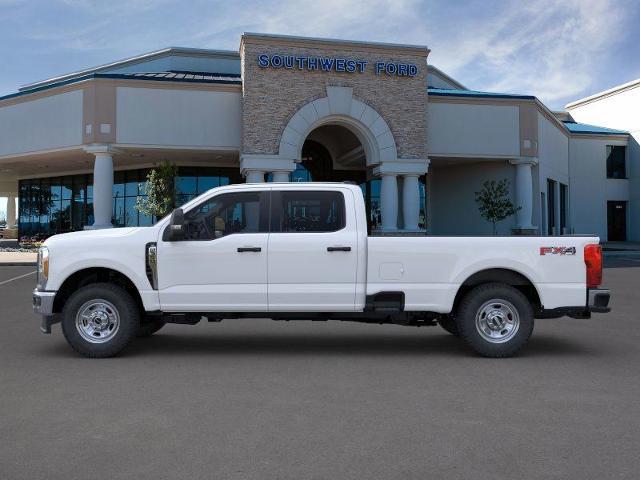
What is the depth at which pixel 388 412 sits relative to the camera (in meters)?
5.32

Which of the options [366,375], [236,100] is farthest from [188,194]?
[366,375]

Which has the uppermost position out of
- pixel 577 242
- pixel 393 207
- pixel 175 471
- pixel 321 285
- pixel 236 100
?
pixel 236 100

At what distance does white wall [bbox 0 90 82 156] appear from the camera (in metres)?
30.7

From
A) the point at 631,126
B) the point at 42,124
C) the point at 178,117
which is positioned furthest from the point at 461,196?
the point at 42,124

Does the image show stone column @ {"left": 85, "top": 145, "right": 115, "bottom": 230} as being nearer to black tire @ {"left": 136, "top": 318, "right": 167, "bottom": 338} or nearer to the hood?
black tire @ {"left": 136, "top": 318, "right": 167, "bottom": 338}

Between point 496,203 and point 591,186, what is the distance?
1632 centimetres

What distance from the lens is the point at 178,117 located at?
30.5 meters

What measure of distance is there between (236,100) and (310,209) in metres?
24.1

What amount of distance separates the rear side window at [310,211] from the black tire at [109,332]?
6.75 feet

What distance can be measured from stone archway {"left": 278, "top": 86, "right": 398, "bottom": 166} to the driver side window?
71.3 feet

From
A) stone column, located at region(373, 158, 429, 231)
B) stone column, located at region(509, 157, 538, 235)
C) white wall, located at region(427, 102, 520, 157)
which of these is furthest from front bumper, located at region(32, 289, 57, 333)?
stone column, located at region(509, 157, 538, 235)

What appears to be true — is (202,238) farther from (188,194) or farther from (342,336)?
(188,194)

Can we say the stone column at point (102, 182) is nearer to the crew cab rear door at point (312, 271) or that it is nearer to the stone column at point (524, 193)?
the stone column at point (524, 193)

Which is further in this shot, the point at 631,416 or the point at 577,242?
the point at 577,242
